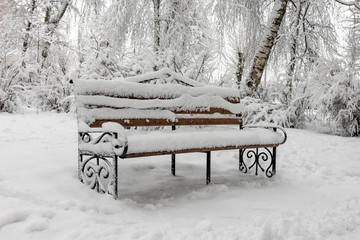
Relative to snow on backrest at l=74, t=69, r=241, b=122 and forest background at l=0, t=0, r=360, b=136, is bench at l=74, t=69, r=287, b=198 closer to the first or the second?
snow on backrest at l=74, t=69, r=241, b=122

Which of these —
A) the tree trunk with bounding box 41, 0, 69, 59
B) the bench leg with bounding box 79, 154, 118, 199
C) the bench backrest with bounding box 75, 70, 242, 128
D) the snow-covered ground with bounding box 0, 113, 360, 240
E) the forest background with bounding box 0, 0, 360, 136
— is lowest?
the snow-covered ground with bounding box 0, 113, 360, 240

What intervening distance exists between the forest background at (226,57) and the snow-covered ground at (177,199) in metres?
2.17

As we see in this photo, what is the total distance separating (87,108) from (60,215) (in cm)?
107

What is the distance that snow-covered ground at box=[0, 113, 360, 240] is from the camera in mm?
1992

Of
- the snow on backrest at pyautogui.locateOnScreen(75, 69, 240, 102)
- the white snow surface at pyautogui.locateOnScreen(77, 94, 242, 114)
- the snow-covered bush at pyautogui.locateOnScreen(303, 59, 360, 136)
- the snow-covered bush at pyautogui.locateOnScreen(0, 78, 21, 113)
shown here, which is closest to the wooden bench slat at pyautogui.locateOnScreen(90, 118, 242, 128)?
the white snow surface at pyautogui.locateOnScreen(77, 94, 242, 114)

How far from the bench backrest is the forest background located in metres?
2.58

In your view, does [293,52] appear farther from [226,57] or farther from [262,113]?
[262,113]

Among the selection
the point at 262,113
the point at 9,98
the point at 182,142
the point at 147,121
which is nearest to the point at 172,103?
the point at 147,121

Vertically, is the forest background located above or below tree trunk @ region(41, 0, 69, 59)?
below

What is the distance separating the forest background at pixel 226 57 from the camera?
651 cm

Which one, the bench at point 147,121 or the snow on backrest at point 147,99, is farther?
the snow on backrest at point 147,99

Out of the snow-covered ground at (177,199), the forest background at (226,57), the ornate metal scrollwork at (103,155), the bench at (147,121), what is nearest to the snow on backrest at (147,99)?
the bench at (147,121)

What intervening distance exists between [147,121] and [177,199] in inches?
32.4

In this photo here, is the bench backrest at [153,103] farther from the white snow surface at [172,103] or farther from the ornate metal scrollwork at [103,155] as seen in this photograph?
the ornate metal scrollwork at [103,155]
